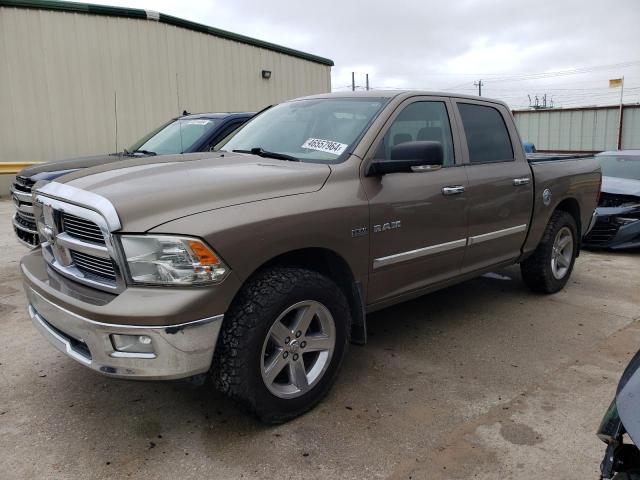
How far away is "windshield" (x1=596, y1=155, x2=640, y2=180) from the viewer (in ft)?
27.2

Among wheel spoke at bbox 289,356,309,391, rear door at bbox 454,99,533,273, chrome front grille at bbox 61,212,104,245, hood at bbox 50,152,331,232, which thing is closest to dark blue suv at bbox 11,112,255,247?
hood at bbox 50,152,331,232

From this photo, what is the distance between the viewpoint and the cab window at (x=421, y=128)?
3.54m

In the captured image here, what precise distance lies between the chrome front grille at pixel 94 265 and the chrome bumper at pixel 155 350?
22cm

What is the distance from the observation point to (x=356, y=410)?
3.10 metres

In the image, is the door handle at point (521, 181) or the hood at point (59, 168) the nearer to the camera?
the door handle at point (521, 181)

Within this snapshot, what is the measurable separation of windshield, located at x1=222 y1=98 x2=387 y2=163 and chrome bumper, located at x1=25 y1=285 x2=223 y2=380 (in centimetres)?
137

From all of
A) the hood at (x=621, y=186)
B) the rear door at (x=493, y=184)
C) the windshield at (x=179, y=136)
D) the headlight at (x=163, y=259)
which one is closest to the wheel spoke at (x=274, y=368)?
the headlight at (x=163, y=259)

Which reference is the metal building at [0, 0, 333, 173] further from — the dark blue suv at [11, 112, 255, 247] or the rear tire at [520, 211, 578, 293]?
the rear tire at [520, 211, 578, 293]

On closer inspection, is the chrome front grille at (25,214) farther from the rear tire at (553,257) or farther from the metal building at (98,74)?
the metal building at (98,74)

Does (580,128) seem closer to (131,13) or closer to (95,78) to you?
(131,13)

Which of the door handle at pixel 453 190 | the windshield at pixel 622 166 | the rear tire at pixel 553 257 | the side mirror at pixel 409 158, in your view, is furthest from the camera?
the windshield at pixel 622 166

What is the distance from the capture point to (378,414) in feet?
10.0

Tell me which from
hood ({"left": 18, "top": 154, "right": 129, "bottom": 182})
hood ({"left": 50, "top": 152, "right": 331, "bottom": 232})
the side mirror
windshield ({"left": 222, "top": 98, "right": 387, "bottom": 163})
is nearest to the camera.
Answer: hood ({"left": 50, "top": 152, "right": 331, "bottom": 232})

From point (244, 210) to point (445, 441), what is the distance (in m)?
1.56
